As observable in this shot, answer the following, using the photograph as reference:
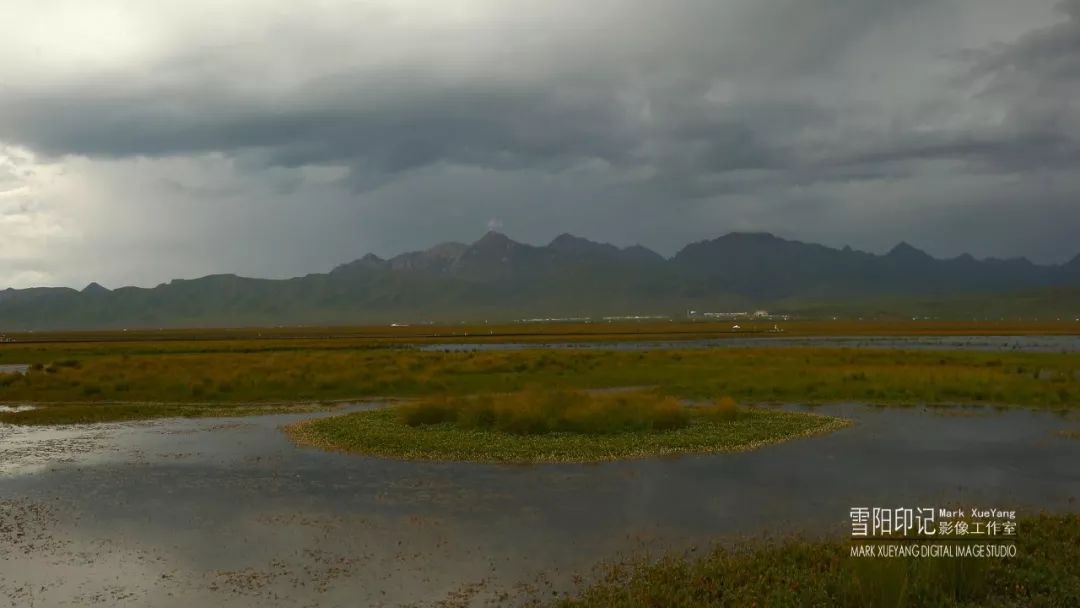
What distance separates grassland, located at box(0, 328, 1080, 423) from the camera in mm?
42875

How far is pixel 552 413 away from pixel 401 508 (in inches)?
477

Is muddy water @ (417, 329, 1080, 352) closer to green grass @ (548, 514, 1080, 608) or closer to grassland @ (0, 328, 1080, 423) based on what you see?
grassland @ (0, 328, 1080, 423)

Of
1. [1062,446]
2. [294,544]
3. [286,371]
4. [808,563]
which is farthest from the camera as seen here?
[286,371]

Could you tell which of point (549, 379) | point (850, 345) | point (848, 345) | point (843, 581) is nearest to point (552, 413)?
point (843, 581)

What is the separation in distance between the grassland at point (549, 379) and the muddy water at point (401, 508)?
12.9m

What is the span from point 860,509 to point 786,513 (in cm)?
202

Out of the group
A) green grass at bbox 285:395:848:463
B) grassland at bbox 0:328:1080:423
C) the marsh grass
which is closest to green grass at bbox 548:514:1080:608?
green grass at bbox 285:395:848:463

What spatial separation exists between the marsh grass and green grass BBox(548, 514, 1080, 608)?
15182mm

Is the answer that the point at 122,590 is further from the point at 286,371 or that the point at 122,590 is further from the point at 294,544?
the point at 286,371

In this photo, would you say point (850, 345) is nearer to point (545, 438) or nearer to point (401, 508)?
point (545, 438)

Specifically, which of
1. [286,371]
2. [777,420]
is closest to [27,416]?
[286,371]

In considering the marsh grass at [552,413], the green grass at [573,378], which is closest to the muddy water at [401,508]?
the marsh grass at [552,413]

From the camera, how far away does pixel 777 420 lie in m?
32.9

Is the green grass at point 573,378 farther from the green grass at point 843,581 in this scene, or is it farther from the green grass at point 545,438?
the green grass at point 843,581
